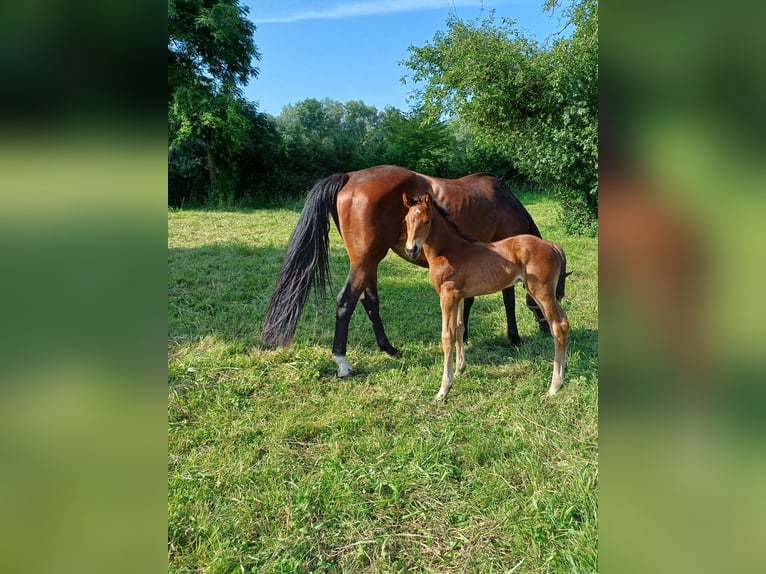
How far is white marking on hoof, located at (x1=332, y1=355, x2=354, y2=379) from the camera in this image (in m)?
3.32

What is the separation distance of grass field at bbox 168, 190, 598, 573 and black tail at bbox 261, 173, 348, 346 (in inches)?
11.4

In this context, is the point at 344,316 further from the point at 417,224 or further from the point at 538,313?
the point at 538,313

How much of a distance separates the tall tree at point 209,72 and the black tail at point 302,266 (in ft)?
43.1

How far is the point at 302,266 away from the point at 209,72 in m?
16.1

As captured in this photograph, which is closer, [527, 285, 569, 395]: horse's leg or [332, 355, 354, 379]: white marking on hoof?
[527, 285, 569, 395]: horse's leg

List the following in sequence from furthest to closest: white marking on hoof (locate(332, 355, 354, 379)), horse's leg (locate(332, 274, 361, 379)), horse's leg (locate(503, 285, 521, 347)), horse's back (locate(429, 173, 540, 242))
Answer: horse's leg (locate(503, 285, 521, 347))
horse's back (locate(429, 173, 540, 242))
horse's leg (locate(332, 274, 361, 379))
white marking on hoof (locate(332, 355, 354, 379))

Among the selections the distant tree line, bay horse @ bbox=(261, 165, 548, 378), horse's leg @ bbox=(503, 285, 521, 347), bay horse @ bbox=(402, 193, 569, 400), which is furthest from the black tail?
the distant tree line

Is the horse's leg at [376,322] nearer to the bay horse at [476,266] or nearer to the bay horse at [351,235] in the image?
the bay horse at [351,235]

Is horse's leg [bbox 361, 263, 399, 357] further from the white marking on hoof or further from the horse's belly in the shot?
the white marking on hoof

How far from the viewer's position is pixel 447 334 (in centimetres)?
301
